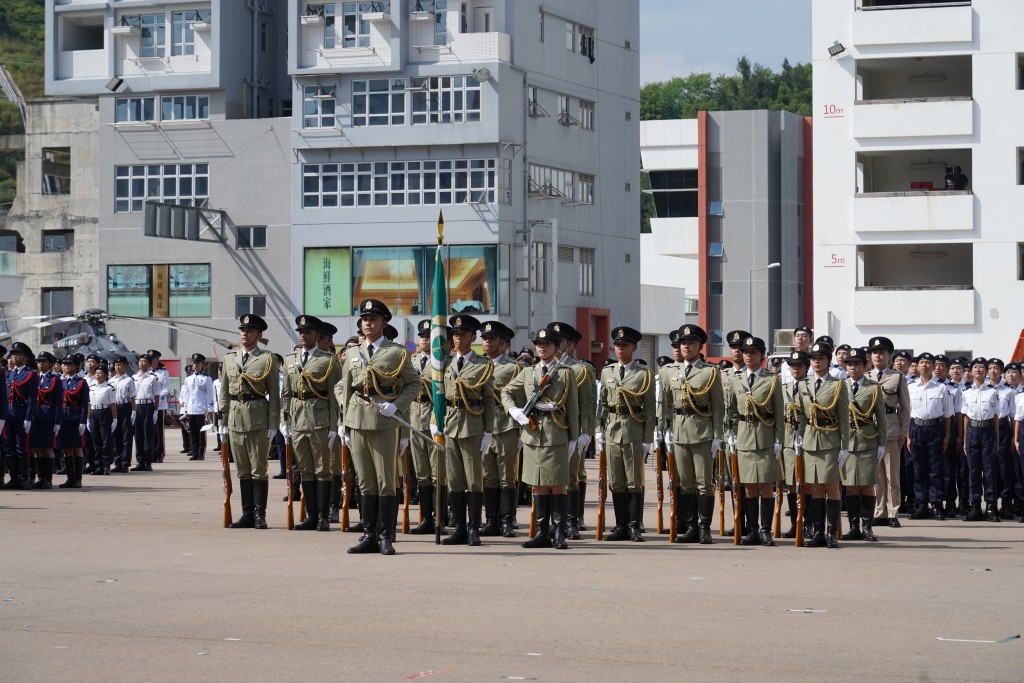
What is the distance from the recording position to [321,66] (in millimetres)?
61406

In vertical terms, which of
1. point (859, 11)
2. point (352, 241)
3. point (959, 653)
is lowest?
point (959, 653)

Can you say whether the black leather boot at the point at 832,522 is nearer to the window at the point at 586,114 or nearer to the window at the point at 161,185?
the window at the point at 586,114

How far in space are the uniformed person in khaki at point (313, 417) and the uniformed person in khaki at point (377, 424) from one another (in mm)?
1896

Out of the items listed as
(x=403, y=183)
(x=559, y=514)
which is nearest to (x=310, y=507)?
(x=559, y=514)

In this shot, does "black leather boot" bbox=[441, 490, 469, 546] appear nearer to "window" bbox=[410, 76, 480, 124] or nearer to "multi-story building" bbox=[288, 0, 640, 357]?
"multi-story building" bbox=[288, 0, 640, 357]

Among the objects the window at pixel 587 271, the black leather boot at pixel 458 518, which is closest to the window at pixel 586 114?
the window at pixel 587 271

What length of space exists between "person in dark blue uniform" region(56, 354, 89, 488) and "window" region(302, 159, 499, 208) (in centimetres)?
3748

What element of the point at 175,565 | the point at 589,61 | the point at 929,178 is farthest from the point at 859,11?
the point at 175,565

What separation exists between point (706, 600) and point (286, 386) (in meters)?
6.36

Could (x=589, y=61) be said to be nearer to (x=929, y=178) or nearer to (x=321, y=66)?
(x=321, y=66)

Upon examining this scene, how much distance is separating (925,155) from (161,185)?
32.8 metres

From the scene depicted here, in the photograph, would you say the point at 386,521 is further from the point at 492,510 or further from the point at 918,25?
the point at 918,25

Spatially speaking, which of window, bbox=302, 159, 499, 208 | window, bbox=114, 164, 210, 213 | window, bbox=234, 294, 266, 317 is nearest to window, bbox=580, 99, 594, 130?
window, bbox=302, 159, 499, 208

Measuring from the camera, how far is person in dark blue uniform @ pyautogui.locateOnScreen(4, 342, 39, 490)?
72.8 ft
